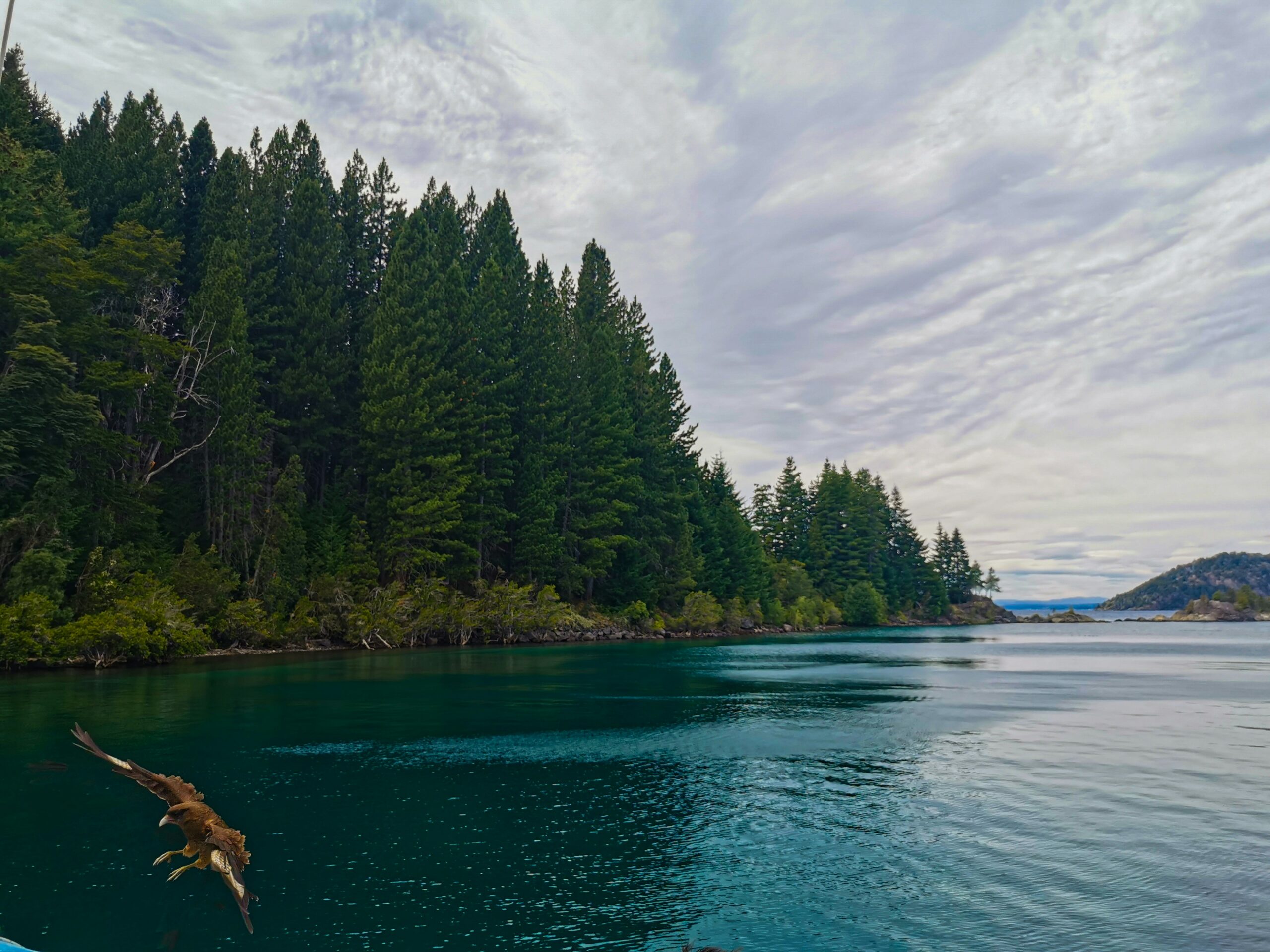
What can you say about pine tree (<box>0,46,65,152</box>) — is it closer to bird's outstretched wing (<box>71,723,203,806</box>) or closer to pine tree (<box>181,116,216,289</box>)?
pine tree (<box>181,116,216,289</box>)

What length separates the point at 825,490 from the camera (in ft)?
465

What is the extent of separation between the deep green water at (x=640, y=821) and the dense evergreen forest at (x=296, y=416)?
14039 millimetres

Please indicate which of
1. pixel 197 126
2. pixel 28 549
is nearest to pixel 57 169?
pixel 197 126

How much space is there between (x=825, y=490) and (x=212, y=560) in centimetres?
11231

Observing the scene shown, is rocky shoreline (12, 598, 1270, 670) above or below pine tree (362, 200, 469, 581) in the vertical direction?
below

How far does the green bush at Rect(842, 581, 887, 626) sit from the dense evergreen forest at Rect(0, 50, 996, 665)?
39550 millimetres

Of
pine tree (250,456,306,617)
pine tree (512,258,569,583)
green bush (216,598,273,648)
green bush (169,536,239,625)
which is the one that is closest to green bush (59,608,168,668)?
green bush (169,536,239,625)

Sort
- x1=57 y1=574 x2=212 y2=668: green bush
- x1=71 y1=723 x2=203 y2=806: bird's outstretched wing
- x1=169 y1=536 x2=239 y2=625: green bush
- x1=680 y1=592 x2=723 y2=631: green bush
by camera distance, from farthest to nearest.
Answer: x1=680 y1=592 x2=723 y2=631: green bush
x1=169 y1=536 x2=239 y2=625: green bush
x1=57 y1=574 x2=212 y2=668: green bush
x1=71 y1=723 x2=203 y2=806: bird's outstretched wing

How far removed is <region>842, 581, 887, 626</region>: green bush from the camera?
431 ft

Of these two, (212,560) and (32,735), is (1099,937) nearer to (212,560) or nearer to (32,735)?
(32,735)

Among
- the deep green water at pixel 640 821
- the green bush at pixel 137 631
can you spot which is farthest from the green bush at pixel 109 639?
the deep green water at pixel 640 821

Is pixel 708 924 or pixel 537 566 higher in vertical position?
pixel 537 566

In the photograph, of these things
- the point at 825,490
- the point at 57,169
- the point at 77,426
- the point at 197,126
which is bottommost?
the point at 77,426

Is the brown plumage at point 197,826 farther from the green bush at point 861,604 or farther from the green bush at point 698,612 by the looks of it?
the green bush at point 861,604
